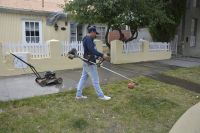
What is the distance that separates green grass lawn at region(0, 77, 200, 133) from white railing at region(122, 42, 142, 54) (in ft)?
16.9

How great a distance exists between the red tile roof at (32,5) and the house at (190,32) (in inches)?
326

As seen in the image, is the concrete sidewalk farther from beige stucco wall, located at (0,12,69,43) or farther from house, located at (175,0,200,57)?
house, located at (175,0,200,57)

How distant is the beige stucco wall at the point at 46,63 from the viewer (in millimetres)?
9680

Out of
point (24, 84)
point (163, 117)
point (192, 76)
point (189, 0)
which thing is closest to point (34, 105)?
point (24, 84)

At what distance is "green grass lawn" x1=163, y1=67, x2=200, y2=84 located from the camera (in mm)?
10055

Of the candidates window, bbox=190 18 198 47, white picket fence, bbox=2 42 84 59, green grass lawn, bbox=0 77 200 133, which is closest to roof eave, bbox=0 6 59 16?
white picket fence, bbox=2 42 84 59

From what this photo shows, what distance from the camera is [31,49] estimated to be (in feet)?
33.6

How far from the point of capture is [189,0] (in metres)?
19.3

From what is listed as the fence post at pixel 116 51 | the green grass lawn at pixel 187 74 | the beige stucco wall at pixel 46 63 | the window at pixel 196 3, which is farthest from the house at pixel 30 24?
the window at pixel 196 3

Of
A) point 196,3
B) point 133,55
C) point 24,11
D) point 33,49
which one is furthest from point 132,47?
point 196,3

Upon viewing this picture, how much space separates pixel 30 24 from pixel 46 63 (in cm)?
577

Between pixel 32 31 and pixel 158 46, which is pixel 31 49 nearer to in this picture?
pixel 32 31

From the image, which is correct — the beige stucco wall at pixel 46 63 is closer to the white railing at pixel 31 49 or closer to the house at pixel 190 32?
the white railing at pixel 31 49

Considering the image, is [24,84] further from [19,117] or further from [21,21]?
[21,21]
